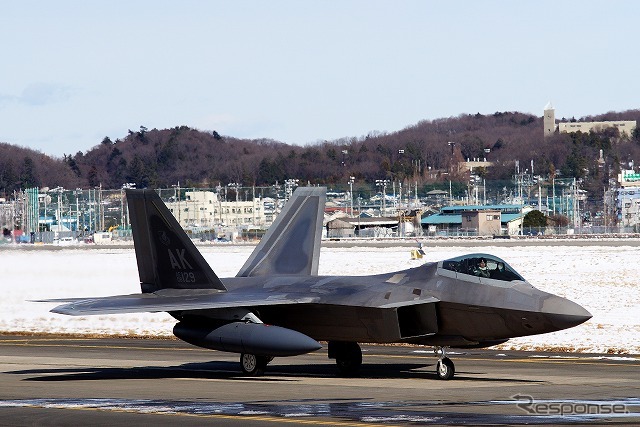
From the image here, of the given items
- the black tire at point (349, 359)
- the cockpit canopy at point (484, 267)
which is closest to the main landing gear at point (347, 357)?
the black tire at point (349, 359)

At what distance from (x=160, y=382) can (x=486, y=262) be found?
6285 millimetres

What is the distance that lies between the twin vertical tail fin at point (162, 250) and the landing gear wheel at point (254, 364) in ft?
6.03

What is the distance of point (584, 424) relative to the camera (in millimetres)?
13789

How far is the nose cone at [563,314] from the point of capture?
61.3ft

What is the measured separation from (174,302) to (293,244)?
161 inches

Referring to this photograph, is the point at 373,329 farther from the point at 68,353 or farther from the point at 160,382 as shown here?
the point at 68,353

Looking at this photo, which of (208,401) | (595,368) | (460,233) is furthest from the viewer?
(460,233)

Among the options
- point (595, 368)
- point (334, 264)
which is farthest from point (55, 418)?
point (334, 264)

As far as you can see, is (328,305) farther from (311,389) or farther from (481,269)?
(481,269)

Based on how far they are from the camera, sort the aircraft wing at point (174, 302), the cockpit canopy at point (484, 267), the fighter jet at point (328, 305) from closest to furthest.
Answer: the fighter jet at point (328, 305) < the cockpit canopy at point (484, 267) < the aircraft wing at point (174, 302)

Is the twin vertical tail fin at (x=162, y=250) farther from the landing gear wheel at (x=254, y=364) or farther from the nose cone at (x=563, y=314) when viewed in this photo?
the nose cone at (x=563, y=314)

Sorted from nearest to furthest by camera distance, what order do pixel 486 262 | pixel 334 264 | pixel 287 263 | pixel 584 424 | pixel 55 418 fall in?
pixel 584 424
pixel 55 418
pixel 486 262
pixel 287 263
pixel 334 264

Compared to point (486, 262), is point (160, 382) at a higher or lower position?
lower

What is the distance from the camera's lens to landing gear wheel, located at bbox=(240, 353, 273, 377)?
21453 mm
